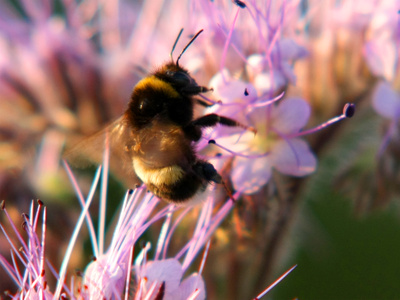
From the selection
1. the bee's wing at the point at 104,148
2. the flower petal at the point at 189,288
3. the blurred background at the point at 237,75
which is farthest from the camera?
the blurred background at the point at 237,75

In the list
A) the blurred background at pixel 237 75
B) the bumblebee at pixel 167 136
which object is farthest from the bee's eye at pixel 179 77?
the blurred background at pixel 237 75

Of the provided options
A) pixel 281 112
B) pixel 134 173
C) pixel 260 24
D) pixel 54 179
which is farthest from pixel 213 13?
pixel 54 179

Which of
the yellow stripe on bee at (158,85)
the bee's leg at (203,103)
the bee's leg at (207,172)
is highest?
the yellow stripe on bee at (158,85)

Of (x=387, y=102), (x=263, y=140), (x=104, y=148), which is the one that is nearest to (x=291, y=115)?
(x=263, y=140)

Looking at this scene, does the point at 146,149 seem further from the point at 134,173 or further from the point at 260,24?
the point at 260,24

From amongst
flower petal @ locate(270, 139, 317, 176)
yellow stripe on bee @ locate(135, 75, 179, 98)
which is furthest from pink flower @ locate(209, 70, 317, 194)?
yellow stripe on bee @ locate(135, 75, 179, 98)

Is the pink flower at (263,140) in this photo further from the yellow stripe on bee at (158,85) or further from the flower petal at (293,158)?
the yellow stripe on bee at (158,85)
